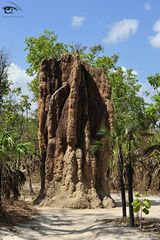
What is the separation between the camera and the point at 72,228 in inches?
687

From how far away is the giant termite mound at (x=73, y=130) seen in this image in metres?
23.5

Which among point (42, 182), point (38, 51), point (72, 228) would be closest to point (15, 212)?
point (72, 228)

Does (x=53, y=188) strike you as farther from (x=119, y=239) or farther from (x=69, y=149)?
(x=119, y=239)

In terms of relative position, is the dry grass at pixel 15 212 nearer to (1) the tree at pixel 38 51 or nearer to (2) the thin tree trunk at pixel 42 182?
(2) the thin tree trunk at pixel 42 182

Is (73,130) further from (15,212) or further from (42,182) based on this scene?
(15,212)

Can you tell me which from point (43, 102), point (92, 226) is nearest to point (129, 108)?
point (43, 102)

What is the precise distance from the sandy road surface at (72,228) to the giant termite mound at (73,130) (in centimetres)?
183

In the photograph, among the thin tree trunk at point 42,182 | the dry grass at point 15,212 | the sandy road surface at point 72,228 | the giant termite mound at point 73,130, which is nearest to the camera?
the sandy road surface at point 72,228

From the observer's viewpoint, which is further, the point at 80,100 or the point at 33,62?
the point at 33,62

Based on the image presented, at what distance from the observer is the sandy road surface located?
15102 millimetres

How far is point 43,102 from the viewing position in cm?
2589

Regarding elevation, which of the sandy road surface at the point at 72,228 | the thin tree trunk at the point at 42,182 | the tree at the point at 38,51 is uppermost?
the tree at the point at 38,51

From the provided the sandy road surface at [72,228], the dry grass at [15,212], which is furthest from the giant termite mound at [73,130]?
the dry grass at [15,212]

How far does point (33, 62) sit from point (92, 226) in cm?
2168
